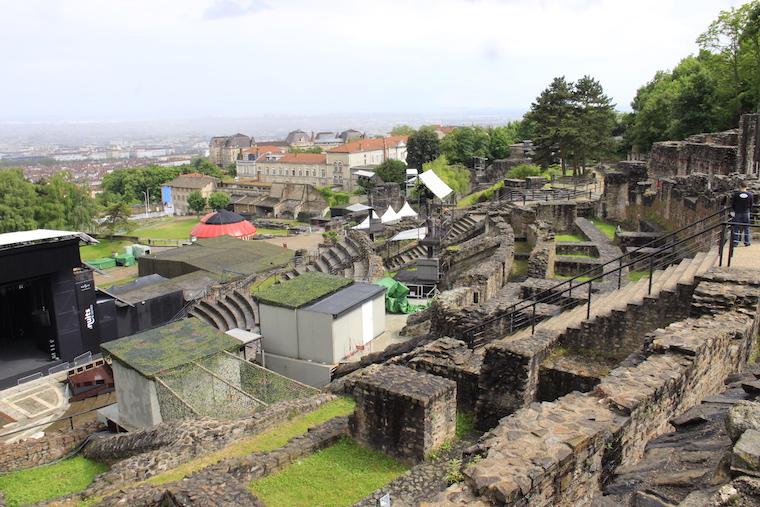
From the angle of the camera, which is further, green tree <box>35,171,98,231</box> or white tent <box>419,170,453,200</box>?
green tree <box>35,171,98,231</box>

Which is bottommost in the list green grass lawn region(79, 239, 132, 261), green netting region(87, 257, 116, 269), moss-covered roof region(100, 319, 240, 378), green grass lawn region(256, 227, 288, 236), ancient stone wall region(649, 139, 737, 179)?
green grass lawn region(256, 227, 288, 236)

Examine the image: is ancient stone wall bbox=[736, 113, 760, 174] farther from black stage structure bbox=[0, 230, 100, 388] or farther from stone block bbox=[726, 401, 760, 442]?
black stage structure bbox=[0, 230, 100, 388]

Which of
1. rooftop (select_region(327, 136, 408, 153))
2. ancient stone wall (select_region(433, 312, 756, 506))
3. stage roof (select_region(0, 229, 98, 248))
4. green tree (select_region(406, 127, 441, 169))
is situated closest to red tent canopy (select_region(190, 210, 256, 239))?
stage roof (select_region(0, 229, 98, 248))

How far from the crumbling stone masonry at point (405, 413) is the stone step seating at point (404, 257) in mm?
26195

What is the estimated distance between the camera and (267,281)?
34.4 metres

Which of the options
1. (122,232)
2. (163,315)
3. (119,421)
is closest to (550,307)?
(119,421)

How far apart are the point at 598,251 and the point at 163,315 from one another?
70.8ft

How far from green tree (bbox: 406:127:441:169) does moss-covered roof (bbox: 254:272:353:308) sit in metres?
64.3

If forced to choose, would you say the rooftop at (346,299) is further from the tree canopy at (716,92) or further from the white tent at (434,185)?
the tree canopy at (716,92)

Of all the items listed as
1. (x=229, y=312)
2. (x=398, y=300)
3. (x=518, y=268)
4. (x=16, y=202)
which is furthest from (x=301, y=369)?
(x=16, y=202)

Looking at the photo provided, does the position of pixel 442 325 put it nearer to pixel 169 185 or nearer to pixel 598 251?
pixel 598 251

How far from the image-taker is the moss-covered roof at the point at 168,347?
1584 centimetres

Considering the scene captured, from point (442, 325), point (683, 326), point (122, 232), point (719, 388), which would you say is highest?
point (683, 326)

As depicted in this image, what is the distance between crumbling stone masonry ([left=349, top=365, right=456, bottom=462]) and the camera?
27.4 feet
